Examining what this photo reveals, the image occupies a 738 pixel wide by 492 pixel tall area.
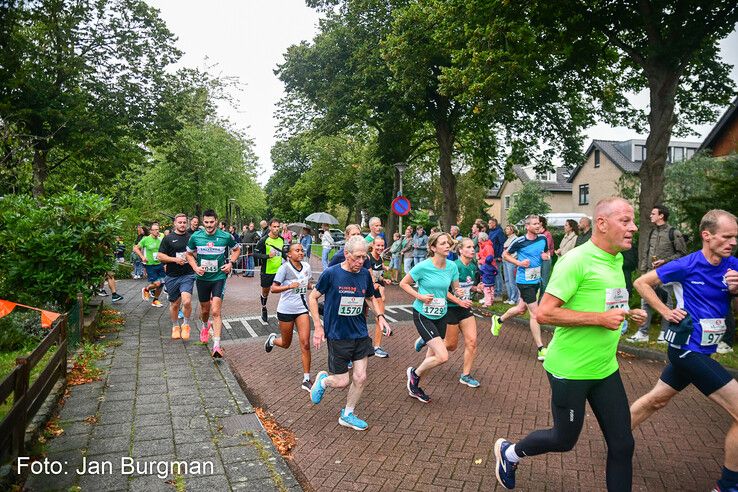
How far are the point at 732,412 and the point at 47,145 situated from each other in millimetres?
20373

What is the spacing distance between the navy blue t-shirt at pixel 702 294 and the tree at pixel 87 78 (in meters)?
17.3

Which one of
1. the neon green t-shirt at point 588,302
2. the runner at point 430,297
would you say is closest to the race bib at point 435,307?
the runner at point 430,297

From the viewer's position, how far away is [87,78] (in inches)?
789

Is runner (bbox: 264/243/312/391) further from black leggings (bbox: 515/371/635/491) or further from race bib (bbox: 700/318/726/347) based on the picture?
race bib (bbox: 700/318/726/347)

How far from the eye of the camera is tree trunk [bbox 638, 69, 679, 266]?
38.1 ft

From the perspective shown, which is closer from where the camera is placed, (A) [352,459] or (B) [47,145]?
(A) [352,459]

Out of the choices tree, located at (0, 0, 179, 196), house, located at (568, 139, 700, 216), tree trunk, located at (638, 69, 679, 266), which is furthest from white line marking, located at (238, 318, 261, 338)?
house, located at (568, 139, 700, 216)

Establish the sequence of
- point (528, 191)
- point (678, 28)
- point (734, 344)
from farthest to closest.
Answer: point (528, 191) < point (678, 28) < point (734, 344)

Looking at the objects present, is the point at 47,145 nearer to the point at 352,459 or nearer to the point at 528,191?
the point at 352,459

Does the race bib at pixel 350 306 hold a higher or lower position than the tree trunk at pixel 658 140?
lower

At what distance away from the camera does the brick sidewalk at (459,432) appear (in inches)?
161

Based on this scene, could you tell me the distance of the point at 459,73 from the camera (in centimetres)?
1398

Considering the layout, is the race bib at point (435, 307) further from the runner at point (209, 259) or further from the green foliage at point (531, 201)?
the green foliage at point (531, 201)

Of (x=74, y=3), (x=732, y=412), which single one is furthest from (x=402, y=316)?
(x=74, y=3)
